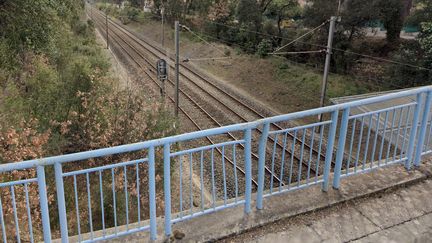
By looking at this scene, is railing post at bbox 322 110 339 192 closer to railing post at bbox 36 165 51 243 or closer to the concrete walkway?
the concrete walkway

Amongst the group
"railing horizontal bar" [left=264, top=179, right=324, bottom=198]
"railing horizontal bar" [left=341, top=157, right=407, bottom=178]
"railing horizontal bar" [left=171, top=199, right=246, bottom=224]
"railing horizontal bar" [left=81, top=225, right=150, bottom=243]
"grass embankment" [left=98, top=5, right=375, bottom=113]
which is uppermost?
"railing horizontal bar" [left=341, top=157, right=407, bottom=178]

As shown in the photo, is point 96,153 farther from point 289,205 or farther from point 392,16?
point 392,16

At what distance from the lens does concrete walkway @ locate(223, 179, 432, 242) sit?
3.44 m

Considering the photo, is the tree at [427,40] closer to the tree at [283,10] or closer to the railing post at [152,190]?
the tree at [283,10]

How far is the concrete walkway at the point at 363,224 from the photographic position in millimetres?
3439

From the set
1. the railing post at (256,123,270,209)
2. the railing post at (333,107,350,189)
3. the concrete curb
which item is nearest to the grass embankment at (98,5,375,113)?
the concrete curb

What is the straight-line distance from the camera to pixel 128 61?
Result: 31984 millimetres

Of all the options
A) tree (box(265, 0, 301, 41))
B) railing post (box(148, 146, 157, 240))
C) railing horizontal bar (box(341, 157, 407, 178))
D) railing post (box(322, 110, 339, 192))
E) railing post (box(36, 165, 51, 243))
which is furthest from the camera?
tree (box(265, 0, 301, 41))

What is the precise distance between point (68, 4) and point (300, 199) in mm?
13571

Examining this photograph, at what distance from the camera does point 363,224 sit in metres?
3.62

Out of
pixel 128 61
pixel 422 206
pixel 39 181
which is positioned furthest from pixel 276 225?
pixel 128 61

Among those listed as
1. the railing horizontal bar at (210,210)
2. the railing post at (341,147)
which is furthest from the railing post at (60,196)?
the railing post at (341,147)

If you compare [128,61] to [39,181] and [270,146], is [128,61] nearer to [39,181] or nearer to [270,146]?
[270,146]

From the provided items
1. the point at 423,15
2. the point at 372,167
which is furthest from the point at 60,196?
the point at 423,15
